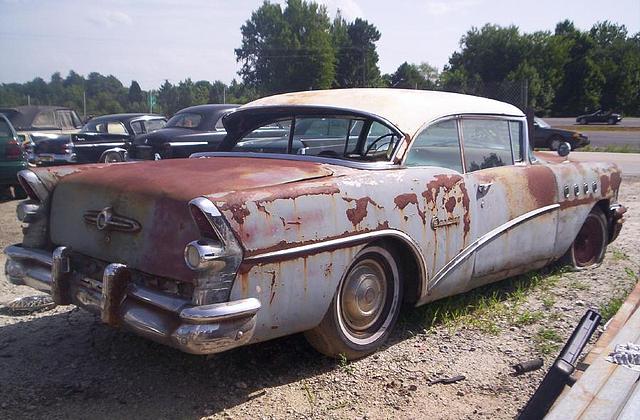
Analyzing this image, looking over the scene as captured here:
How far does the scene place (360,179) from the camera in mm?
3277

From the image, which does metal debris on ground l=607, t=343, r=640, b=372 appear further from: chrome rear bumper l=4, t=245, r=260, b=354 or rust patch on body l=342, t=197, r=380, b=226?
chrome rear bumper l=4, t=245, r=260, b=354

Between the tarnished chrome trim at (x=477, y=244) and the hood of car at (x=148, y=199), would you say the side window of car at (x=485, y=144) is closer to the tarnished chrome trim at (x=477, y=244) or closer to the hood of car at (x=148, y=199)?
the tarnished chrome trim at (x=477, y=244)

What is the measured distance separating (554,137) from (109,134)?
588 inches

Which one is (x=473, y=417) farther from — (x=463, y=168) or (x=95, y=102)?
(x=95, y=102)

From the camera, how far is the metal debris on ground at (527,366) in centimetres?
336

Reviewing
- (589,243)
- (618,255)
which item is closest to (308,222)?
(589,243)

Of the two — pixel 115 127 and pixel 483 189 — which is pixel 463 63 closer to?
pixel 115 127

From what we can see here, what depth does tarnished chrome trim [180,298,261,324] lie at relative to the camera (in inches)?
103

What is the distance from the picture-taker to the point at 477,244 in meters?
3.95

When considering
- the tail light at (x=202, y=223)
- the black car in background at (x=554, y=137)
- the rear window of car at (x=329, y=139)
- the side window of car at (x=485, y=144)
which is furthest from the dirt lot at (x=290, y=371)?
the black car in background at (x=554, y=137)

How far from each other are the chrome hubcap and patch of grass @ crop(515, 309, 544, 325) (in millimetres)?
1098

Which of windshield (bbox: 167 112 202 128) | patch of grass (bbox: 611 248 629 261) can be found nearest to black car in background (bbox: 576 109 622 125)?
windshield (bbox: 167 112 202 128)

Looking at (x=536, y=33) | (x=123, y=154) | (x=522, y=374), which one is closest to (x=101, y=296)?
(x=522, y=374)

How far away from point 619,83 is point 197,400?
65.3m
